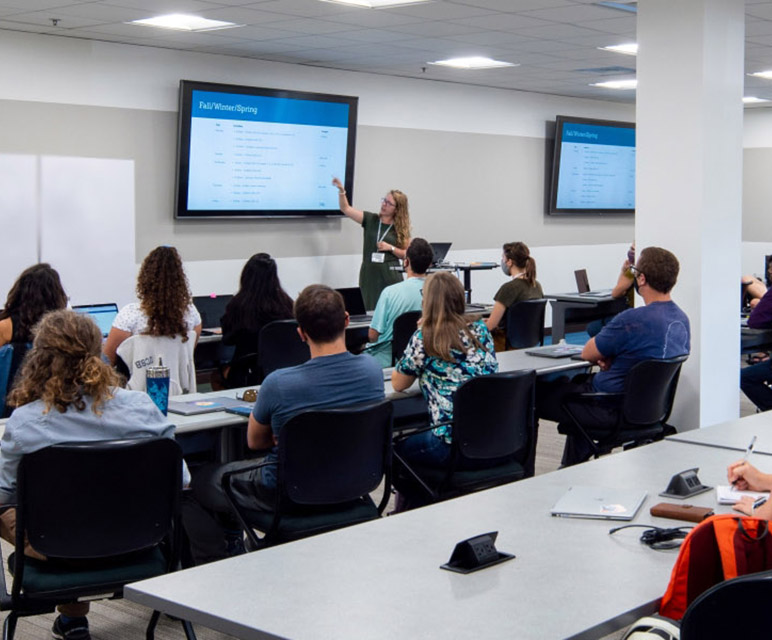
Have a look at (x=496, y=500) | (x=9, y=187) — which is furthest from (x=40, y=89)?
(x=496, y=500)

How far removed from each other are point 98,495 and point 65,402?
0.29 metres

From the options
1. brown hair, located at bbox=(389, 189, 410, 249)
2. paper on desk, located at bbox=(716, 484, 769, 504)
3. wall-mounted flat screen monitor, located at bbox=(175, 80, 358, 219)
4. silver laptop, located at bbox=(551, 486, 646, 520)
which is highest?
wall-mounted flat screen monitor, located at bbox=(175, 80, 358, 219)

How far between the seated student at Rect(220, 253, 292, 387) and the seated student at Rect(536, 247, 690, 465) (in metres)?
1.82

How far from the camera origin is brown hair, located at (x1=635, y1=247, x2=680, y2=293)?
16.7 feet

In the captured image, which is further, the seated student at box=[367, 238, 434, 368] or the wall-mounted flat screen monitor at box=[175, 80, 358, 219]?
the wall-mounted flat screen monitor at box=[175, 80, 358, 219]

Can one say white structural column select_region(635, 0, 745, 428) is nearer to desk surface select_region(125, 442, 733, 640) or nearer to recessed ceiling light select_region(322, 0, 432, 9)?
recessed ceiling light select_region(322, 0, 432, 9)

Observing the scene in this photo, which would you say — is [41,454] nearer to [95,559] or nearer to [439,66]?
[95,559]

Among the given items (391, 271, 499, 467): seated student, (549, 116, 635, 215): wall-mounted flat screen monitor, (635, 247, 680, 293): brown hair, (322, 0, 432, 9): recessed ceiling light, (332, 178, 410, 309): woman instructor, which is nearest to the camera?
(391, 271, 499, 467): seated student

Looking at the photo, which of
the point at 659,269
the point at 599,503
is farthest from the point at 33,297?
the point at 599,503

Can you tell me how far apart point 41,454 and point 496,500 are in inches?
47.6

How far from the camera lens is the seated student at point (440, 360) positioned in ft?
13.9

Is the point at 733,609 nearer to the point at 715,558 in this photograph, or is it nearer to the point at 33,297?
the point at 715,558

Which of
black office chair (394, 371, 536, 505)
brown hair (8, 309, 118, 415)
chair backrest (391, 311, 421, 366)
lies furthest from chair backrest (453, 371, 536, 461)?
chair backrest (391, 311, 421, 366)

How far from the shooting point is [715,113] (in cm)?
586
